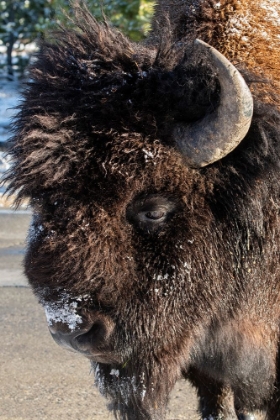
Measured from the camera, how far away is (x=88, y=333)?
2.55 metres

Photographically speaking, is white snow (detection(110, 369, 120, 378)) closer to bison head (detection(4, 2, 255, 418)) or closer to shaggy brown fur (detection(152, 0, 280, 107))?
bison head (detection(4, 2, 255, 418))

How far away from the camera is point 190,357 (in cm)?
294

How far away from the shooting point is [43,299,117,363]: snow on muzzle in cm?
249

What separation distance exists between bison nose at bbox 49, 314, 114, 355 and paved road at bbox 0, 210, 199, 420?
1.64 meters

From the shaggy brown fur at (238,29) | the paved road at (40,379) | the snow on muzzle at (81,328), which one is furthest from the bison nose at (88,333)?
the paved road at (40,379)

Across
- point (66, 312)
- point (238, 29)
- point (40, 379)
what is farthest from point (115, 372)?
point (40, 379)

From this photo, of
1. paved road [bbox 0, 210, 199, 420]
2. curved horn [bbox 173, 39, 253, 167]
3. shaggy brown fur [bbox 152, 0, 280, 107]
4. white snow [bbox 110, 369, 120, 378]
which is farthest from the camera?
paved road [bbox 0, 210, 199, 420]

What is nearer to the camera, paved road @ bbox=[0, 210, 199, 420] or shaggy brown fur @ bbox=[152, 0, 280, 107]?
shaggy brown fur @ bbox=[152, 0, 280, 107]

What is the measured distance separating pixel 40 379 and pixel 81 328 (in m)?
2.13

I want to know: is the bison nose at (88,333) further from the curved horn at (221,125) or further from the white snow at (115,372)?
the curved horn at (221,125)

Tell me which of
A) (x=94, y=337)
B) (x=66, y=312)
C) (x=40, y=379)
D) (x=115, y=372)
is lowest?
(x=40, y=379)

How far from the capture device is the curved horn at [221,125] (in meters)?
2.46

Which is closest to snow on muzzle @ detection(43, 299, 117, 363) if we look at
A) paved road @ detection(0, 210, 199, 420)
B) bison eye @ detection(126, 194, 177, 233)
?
bison eye @ detection(126, 194, 177, 233)

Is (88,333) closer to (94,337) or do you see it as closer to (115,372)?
(94,337)
